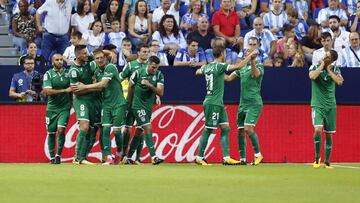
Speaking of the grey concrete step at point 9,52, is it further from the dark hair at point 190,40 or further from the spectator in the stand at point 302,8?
the spectator in the stand at point 302,8

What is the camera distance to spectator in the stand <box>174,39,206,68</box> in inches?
889

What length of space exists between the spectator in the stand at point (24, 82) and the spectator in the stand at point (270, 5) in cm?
639

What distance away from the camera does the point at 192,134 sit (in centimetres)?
2252

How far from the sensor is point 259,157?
2045 cm

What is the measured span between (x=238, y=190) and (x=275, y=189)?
556 mm

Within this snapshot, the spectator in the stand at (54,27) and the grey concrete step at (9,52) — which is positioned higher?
the spectator in the stand at (54,27)

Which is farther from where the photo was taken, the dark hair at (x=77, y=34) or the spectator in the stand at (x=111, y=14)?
the spectator in the stand at (x=111, y=14)

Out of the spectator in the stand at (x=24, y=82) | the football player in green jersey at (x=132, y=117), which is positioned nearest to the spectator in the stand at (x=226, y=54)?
the football player in green jersey at (x=132, y=117)

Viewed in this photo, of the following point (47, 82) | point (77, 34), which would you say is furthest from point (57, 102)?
point (77, 34)

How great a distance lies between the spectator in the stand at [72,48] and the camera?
2212 cm

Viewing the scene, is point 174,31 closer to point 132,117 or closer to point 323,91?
point 132,117

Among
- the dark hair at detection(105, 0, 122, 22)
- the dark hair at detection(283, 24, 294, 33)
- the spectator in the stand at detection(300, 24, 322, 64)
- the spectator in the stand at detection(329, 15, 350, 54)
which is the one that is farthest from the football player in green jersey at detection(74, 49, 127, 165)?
the spectator in the stand at detection(329, 15, 350, 54)

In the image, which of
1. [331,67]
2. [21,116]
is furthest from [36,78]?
[331,67]

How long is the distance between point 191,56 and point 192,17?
200 cm
